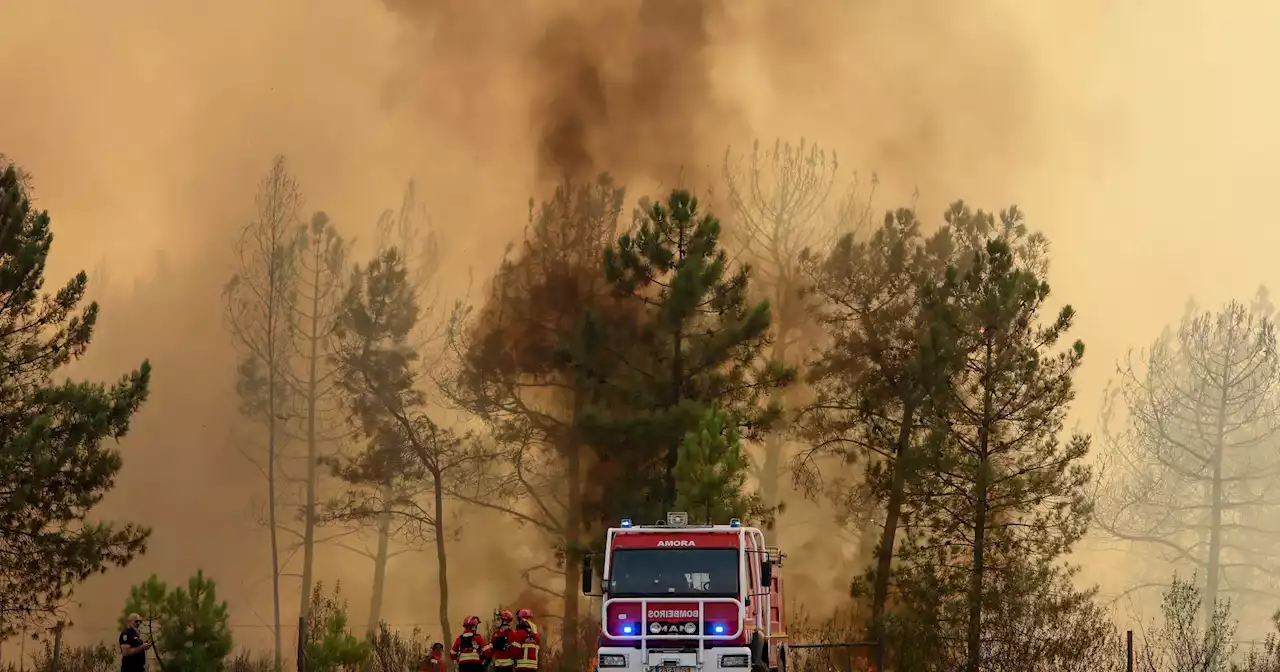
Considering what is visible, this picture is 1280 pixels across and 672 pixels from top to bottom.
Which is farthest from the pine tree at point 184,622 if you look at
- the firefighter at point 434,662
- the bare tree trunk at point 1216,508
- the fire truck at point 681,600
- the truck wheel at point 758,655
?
the bare tree trunk at point 1216,508

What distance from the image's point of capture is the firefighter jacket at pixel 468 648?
2070 centimetres

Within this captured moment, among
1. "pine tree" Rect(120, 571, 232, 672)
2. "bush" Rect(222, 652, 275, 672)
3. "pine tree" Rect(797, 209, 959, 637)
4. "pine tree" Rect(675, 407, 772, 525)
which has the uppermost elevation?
"pine tree" Rect(797, 209, 959, 637)

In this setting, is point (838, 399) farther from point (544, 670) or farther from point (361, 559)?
point (361, 559)

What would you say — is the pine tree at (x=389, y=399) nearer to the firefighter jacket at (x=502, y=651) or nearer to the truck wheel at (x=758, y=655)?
the firefighter jacket at (x=502, y=651)

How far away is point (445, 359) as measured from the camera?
172ft

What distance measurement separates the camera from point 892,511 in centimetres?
3166

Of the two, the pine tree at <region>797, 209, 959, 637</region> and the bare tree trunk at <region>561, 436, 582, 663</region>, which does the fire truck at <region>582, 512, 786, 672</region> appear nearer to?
the pine tree at <region>797, 209, 959, 637</region>

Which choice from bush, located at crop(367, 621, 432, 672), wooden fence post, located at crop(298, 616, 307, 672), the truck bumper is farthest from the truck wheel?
bush, located at crop(367, 621, 432, 672)

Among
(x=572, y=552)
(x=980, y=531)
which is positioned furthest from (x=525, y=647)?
(x=572, y=552)

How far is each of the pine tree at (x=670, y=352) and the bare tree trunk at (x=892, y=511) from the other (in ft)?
11.1

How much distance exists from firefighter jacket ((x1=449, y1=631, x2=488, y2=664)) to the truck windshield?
217cm

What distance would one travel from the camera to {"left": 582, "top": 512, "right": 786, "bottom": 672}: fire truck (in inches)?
797

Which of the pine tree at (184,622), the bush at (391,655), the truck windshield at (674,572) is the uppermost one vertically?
the truck windshield at (674,572)

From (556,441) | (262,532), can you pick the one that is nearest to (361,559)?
(262,532)
